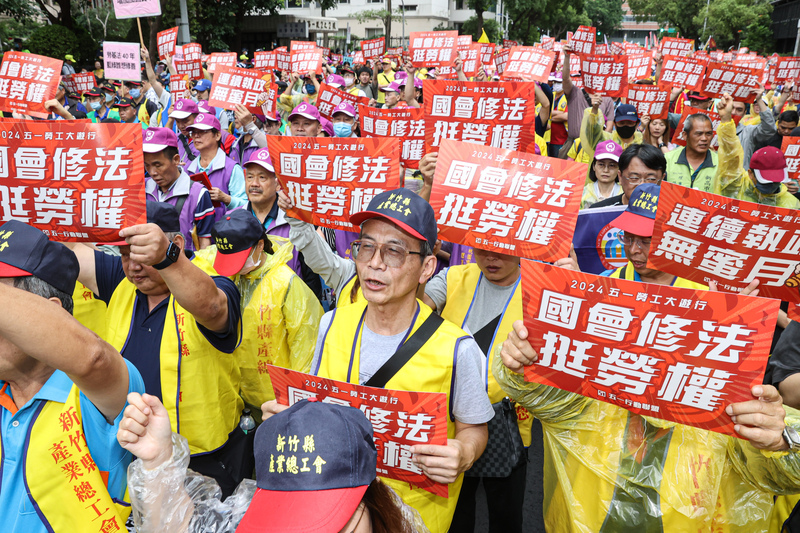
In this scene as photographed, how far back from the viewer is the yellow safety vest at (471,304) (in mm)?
2855

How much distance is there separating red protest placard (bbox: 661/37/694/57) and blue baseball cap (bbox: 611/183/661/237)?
35.4ft

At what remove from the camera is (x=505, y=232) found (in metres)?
2.97

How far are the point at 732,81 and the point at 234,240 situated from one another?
289 inches

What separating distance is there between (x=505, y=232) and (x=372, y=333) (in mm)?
1032

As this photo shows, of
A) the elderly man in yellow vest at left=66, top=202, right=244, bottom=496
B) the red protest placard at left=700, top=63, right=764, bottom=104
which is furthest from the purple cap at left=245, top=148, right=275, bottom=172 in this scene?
the red protest placard at left=700, top=63, right=764, bottom=104

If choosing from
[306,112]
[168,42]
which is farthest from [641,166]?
[168,42]

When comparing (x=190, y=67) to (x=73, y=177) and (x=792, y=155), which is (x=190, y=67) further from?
(x=792, y=155)

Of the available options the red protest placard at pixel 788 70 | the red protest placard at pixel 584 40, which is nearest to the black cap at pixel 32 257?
the red protest placard at pixel 584 40

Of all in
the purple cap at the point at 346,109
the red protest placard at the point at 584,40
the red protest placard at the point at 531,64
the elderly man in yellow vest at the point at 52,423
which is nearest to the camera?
the elderly man in yellow vest at the point at 52,423

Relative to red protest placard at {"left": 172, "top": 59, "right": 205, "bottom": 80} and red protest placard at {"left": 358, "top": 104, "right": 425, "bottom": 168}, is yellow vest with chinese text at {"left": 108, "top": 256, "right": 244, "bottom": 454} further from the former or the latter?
red protest placard at {"left": 172, "top": 59, "right": 205, "bottom": 80}

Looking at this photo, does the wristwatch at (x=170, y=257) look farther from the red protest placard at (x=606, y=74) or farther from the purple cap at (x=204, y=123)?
the red protest placard at (x=606, y=74)

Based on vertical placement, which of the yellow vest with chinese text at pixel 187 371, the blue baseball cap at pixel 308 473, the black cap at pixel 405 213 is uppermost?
the black cap at pixel 405 213

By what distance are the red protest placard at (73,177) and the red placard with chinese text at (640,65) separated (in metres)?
9.98

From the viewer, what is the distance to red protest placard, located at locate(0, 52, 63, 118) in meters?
6.17
